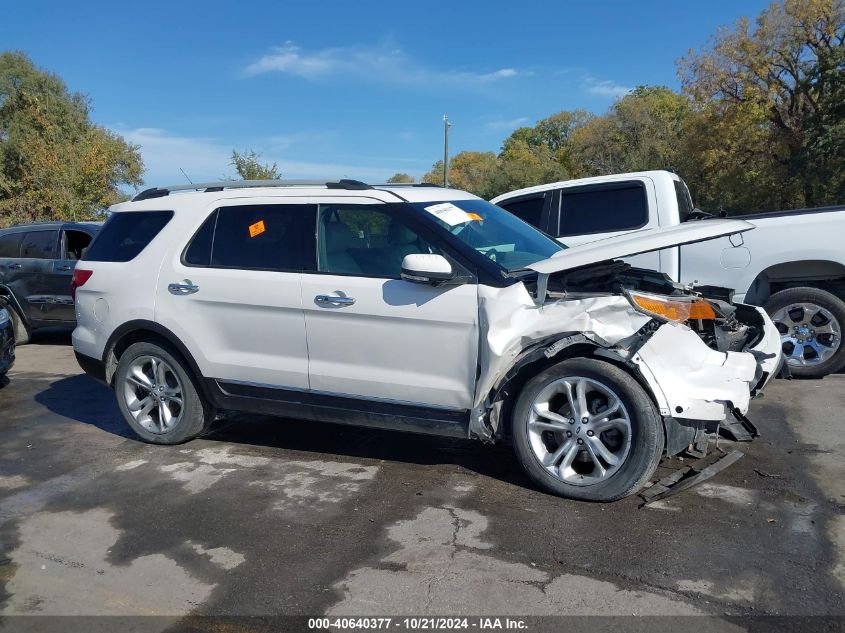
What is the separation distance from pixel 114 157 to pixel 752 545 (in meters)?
29.1

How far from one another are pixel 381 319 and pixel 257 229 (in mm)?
1262

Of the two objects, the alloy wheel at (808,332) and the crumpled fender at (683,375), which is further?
the alloy wheel at (808,332)

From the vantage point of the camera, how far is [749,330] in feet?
16.1

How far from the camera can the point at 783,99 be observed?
1126 inches

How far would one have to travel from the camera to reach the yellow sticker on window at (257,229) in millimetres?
5120

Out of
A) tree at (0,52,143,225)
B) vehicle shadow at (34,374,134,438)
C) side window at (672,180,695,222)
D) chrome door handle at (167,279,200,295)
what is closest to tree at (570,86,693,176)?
tree at (0,52,143,225)

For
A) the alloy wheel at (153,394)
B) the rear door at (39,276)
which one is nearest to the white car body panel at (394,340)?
the alloy wheel at (153,394)

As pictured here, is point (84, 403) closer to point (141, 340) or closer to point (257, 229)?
point (141, 340)

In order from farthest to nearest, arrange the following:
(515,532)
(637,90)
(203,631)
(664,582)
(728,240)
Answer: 1. (637,90)
2. (728,240)
3. (515,532)
4. (664,582)
5. (203,631)

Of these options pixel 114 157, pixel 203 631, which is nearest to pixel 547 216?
pixel 203 631

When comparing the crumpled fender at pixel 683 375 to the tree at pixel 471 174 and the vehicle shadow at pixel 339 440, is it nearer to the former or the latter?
the vehicle shadow at pixel 339 440

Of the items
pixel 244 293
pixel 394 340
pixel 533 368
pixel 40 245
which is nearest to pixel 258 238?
pixel 244 293

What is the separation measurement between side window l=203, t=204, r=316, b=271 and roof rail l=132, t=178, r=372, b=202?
8.6 inches

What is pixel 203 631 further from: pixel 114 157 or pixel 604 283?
pixel 114 157
